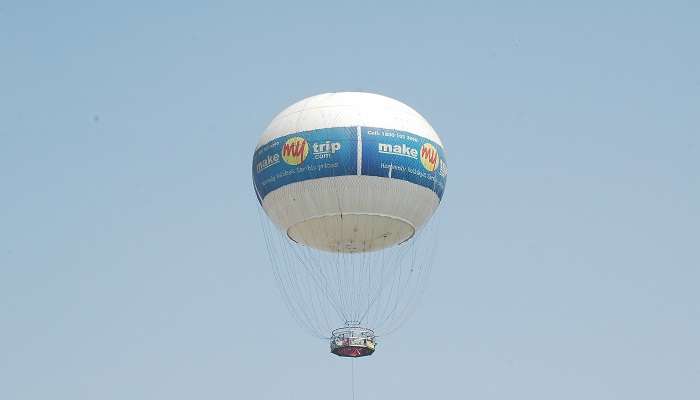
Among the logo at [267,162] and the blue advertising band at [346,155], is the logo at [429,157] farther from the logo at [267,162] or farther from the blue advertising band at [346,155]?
the logo at [267,162]

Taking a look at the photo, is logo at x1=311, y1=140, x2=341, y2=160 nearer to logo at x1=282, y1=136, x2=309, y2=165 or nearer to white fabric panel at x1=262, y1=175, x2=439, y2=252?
logo at x1=282, y1=136, x2=309, y2=165

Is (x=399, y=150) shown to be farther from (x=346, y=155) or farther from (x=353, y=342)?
(x=353, y=342)

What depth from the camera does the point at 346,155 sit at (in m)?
84.2

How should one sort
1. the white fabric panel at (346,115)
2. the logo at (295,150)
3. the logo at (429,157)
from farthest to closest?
the logo at (429,157) → the white fabric panel at (346,115) → the logo at (295,150)

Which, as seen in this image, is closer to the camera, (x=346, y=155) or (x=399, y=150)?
(x=346, y=155)

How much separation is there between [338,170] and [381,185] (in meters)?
2.38

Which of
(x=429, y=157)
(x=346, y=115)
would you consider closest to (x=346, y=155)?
(x=346, y=115)

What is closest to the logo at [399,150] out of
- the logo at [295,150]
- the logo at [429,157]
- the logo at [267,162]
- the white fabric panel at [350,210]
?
the logo at [429,157]

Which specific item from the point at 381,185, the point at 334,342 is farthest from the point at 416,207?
the point at 334,342

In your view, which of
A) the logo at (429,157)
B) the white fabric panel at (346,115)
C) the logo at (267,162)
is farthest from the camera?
the logo at (429,157)

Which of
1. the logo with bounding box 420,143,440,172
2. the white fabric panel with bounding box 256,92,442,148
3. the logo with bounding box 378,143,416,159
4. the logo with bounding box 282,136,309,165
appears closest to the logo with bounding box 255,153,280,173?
the logo with bounding box 282,136,309,165

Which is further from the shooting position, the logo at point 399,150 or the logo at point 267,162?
the logo at point 267,162

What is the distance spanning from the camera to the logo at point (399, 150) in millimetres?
84562

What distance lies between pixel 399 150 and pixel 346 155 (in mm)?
2849
